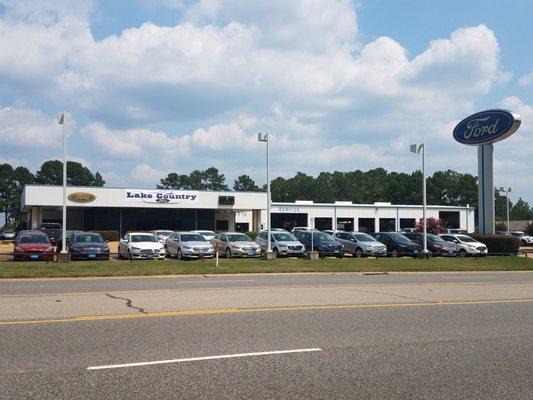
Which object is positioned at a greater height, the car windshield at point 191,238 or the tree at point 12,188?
the tree at point 12,188

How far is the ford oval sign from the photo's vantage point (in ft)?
125

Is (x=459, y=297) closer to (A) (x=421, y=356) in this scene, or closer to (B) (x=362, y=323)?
(B) (x=362, y=323)

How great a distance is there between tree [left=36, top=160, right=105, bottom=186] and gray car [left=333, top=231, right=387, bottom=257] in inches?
4543

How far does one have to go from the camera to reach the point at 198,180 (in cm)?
17662

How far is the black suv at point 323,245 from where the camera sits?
31.9 m

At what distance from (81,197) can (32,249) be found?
28.9 m

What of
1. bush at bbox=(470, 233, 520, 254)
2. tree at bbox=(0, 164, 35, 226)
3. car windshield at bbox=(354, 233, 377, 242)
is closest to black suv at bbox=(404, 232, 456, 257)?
bush at bbox=(470, 233, 520, 254)

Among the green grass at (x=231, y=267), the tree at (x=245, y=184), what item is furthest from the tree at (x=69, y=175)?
the green grass at (x=231, y=267)

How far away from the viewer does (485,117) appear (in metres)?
39.8

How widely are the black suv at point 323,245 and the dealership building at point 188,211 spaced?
27.5 metres

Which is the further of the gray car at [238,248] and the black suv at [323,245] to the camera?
the black suv at [323,245]

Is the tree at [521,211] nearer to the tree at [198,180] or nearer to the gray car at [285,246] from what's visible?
the tree at [198,180]

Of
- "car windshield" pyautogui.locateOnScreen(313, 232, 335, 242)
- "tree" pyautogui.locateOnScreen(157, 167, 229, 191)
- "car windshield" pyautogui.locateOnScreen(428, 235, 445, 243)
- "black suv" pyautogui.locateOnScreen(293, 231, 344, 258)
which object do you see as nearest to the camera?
"black suv" pyautogui.locateOnScreen(293, 231, 344, 258)

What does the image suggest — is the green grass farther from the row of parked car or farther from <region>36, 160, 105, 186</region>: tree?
<region>36, 160, 105, 186</region>: tree
